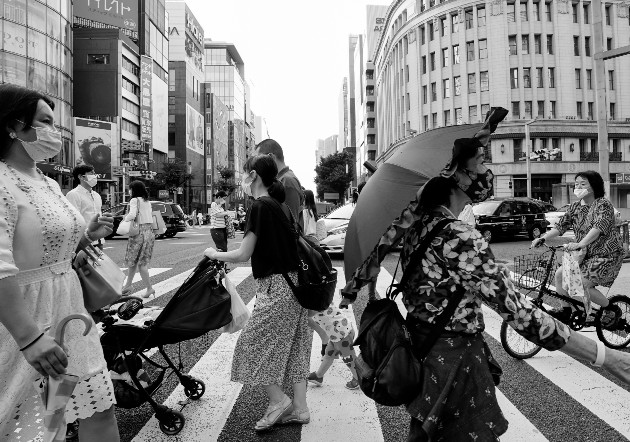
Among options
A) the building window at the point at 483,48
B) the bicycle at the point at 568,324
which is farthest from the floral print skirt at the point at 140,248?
the building window at the point at 483,48

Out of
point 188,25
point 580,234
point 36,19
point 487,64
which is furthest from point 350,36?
point 580,234

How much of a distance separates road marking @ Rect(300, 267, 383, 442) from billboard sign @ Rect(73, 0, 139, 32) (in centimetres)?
6678

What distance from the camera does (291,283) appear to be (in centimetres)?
336

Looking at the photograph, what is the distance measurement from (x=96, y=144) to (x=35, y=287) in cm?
5365

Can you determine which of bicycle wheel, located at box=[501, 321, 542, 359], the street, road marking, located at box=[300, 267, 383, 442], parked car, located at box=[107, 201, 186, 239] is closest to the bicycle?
bicycle wheel, located at box=[501, 321, 542, 359]

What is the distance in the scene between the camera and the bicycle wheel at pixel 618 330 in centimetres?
507

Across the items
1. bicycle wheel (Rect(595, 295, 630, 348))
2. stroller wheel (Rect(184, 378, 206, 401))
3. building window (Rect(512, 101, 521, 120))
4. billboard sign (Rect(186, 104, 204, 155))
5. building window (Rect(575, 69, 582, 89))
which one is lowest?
stroller wheel (Rect(184, 378, 206, 401))

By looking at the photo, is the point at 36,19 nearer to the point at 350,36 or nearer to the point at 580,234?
the point at 580,234

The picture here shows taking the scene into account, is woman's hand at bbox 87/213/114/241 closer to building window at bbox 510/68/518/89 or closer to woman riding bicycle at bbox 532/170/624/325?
woman riding bicycle at bbox 532/170/624/325

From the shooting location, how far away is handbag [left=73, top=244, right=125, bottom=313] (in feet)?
7.55

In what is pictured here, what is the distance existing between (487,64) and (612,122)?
44.9ft

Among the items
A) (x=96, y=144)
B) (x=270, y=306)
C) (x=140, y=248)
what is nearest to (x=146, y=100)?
(x=96, y=144)

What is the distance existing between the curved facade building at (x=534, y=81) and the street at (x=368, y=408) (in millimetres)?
45633

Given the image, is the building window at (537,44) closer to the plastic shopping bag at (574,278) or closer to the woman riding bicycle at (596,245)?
the woman riding bicycle at (596,245)
